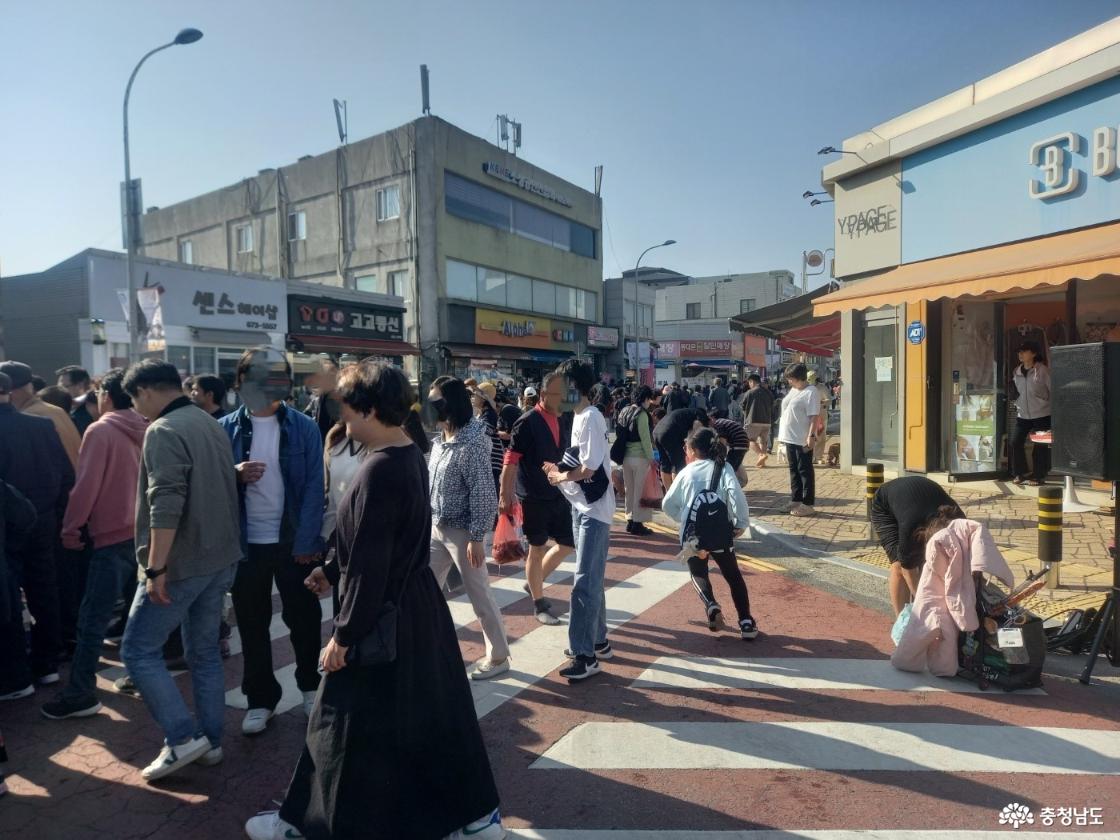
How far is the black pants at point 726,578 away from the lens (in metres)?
5.09

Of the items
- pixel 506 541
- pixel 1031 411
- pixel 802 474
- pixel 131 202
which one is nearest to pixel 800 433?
pixel 802 474

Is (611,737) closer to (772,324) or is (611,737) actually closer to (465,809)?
(465,809)

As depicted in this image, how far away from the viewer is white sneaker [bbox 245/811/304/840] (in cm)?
277

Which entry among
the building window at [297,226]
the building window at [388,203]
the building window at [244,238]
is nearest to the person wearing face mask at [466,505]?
the building window at [388,203]

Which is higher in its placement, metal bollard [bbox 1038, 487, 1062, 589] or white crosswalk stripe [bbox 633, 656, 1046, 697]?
metal bollard [bbox 1038, 487, 1062, 589]

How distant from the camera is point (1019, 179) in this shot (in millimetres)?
9969

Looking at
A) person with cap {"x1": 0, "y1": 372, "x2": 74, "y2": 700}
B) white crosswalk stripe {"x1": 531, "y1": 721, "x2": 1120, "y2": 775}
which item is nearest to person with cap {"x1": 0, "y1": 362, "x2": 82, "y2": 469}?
person with cap {"x1": 0, "y1": 372, "x2": 74, "y2": 700}

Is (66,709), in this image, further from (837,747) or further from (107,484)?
(837,747)

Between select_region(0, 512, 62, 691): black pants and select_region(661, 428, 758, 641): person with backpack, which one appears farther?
select_region(661, 428, 758, 641): person with backpack

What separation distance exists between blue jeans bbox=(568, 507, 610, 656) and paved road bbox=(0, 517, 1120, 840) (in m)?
0.27

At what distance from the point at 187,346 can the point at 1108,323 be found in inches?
847

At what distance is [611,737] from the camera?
3760 mm

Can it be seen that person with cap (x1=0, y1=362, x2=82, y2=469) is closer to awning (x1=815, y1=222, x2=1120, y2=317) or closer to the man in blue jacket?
the man in blue jacket

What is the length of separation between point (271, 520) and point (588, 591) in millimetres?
1898
